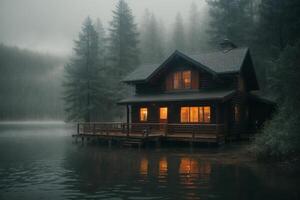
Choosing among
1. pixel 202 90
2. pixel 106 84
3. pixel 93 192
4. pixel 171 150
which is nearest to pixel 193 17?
pixel 106 84

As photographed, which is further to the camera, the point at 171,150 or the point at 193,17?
the point at 193,17

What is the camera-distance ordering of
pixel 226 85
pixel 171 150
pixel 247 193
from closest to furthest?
pixel 247 193, pixel 171 150, pixel 226 85

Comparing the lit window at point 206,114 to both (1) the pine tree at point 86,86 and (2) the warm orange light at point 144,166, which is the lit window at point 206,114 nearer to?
(2) the warm orange light at point 144,166

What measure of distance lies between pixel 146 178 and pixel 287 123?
798 centimetres

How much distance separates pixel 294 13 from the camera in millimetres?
33812

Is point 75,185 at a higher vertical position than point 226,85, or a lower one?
lower

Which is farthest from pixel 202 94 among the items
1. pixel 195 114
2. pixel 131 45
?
pixel 131 45

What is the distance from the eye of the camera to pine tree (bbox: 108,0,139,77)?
A: 51969 mm

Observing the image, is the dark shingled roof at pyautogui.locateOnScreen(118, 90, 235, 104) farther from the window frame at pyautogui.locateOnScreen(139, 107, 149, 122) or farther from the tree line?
the tree line

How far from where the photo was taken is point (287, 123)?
58.0 feet

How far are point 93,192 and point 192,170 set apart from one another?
618cm

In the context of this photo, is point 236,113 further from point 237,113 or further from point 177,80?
point 177,80

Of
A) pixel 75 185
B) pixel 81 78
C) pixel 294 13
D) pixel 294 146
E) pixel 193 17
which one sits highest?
pixel 193 17

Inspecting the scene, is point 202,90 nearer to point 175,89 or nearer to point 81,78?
point 175,89
